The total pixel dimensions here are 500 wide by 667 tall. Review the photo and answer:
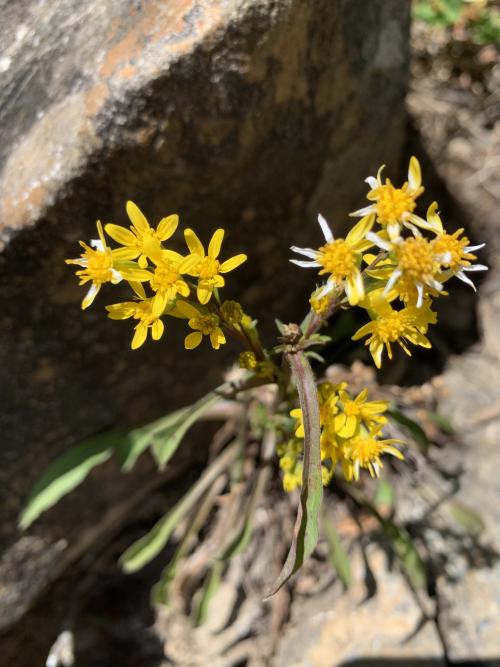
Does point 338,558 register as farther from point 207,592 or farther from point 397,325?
point 397,325

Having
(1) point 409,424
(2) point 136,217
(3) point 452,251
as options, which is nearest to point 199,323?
(2) point 136,217

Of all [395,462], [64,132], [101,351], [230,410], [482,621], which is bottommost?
[482,621]

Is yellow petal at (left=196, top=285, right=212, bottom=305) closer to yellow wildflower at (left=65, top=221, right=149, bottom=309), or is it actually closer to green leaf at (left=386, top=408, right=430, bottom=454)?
yellow wildflower at (left=65, top=221, right=149, bottom=309)

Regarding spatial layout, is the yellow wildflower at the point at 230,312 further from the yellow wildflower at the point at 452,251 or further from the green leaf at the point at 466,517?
the green leaf at the point at 466,517

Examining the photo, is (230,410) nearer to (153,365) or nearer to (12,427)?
(153,365)

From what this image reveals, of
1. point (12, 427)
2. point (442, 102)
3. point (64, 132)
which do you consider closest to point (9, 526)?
point (12, 427)

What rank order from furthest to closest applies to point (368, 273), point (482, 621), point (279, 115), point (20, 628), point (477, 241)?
point (477, 241) < point (20, 628) < point (482, 621) < point (279, 115) < point (368, 273)

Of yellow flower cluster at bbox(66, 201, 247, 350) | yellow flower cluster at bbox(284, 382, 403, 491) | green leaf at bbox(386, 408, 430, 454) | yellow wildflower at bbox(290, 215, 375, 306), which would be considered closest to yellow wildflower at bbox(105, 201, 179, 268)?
yellow flower cluster at bbox(66, 201, 247, 350)
